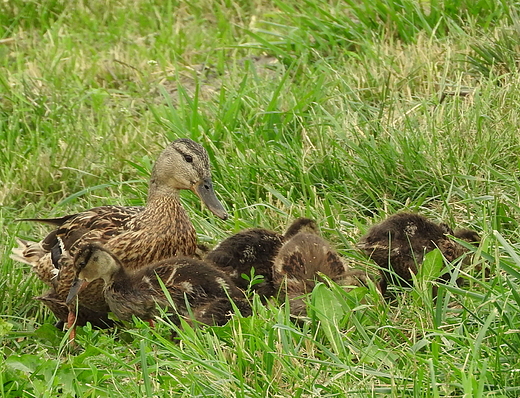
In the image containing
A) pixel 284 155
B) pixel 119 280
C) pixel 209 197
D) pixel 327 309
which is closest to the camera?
pixel 327 309

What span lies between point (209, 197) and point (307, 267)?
850 mm

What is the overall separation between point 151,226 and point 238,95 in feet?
4.80

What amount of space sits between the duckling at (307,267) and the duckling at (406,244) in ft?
0.46

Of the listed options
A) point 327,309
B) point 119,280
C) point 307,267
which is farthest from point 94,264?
point 327,309

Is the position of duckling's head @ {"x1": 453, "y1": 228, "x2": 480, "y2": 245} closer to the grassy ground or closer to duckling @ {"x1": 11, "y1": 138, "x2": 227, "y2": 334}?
the grassy ground

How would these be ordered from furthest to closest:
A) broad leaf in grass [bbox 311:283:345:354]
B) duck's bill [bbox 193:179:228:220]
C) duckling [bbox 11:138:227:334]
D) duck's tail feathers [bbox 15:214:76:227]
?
duck's tail feathers [bbox 15:214:76:227], duck's bill [bbox 193:179:228:220], duckling [bbox 11:138:227:334], broad leaf in grass [bbox 311:283:345:354]

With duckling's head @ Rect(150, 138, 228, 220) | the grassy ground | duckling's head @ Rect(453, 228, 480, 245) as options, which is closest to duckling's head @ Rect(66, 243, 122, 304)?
the grassy ground

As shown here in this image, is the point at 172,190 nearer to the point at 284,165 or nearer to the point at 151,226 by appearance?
the point at 151,226

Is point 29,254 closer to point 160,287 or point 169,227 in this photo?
point 169,227

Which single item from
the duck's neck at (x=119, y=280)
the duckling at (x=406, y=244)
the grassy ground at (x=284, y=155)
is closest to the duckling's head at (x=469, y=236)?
the duckling at (x=406, y=244)

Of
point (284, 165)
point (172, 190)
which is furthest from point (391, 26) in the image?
point (172, 190)

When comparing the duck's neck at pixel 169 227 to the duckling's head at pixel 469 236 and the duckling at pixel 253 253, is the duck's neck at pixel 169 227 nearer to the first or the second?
the duckling at pixel 253 253

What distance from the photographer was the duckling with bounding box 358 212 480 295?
4.41 metres

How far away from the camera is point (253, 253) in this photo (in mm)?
4566
